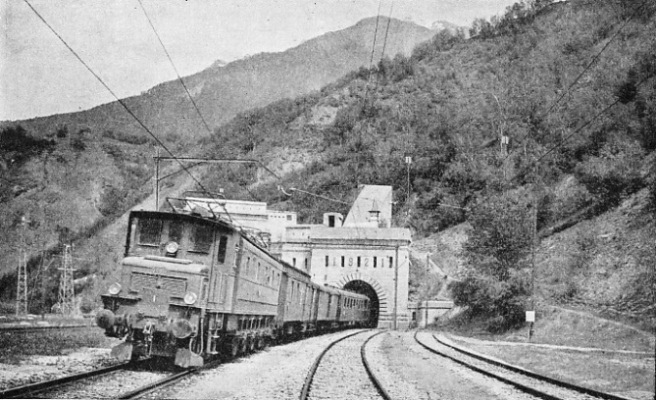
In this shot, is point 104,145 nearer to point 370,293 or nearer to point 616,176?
point 370,293

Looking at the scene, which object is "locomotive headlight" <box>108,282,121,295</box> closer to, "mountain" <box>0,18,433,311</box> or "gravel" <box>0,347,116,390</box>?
"gravel" <box>0,347,116,390</box>

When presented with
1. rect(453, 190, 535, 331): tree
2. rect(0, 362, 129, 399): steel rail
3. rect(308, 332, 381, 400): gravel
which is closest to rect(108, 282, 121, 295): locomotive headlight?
rect(0, 362, 129, 399): steel rail

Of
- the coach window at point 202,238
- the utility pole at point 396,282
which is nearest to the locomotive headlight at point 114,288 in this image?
the coach window at point 202,238

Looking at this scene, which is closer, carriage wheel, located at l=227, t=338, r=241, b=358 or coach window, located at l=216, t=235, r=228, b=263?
coach window, located at l=216, t=235, r=228, b=263

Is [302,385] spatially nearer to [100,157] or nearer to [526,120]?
[526,120]

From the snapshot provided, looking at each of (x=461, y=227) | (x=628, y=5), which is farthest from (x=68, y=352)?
(x=461, y=227)

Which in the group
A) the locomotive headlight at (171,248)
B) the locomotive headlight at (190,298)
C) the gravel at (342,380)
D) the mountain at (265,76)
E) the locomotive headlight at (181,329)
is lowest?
the gravel at (342,380)

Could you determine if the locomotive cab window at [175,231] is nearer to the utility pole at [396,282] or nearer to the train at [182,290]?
the train at [182,290]
